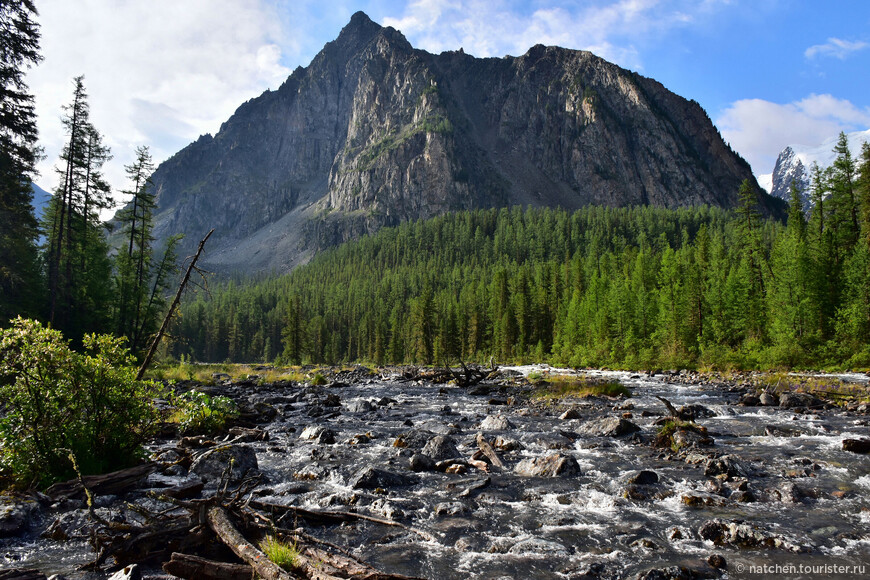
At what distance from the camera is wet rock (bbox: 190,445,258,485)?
1264cm

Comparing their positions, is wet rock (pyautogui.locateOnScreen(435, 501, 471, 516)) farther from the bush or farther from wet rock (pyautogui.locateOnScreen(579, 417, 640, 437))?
wet rock (pyautogui.locateOnScreen(579, 417, 640, 437))

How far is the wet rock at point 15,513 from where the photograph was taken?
8531 mm

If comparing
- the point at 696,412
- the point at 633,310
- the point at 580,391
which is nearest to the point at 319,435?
the point at 696,412

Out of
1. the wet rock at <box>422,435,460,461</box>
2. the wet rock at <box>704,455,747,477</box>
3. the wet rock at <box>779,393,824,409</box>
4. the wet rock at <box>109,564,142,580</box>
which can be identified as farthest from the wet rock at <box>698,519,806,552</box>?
the wet rock at <box>779,393,824,409</box>

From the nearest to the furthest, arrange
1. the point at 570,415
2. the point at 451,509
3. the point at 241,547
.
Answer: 1. the point at 241,547
2. the point at 451,509
3. the point at 570,415

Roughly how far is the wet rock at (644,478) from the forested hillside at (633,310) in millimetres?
23273

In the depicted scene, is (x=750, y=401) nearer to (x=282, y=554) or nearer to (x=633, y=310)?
(x=282, y=554)

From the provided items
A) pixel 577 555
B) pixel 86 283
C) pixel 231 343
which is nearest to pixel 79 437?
pixel 577 555

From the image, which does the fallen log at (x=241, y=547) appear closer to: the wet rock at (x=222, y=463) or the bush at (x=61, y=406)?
the bush at (x=61, y=406)

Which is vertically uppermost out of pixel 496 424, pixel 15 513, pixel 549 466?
pixel 15 513

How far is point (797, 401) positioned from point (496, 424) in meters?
17.2

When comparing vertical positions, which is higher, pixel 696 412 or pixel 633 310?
pixel 633 310

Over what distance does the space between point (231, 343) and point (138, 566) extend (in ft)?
530

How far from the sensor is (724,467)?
12.8m
